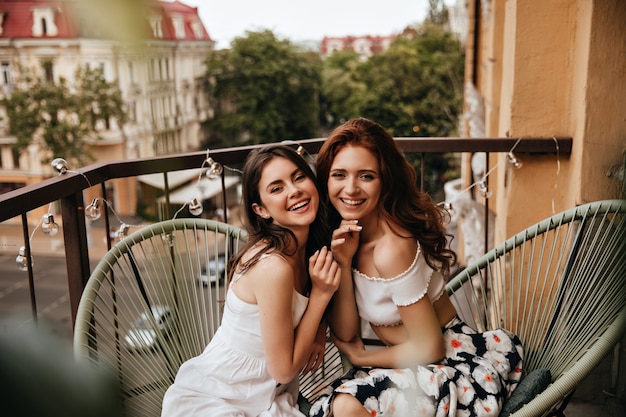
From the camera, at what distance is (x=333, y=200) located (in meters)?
1.20

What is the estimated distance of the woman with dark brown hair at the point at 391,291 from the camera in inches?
44.4

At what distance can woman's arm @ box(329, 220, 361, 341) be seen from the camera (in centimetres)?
117

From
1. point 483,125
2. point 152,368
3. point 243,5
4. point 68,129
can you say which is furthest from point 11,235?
point 68,129

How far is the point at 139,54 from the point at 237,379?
1.07m

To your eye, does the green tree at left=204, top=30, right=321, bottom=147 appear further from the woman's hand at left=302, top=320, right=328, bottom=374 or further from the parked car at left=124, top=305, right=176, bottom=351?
the woman's hand at left=302, top=320, right=328, bottom=374

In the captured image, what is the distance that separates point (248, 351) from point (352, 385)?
9.1 inches

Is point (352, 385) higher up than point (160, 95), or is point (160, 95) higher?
point (160, 95)

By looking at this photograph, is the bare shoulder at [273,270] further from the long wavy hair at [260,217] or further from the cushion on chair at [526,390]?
the cushion on chair at [526,390]

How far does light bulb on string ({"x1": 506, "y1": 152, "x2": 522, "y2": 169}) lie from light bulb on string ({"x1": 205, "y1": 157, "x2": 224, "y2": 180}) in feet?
2.97

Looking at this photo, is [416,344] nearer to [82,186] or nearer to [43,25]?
[82,186]

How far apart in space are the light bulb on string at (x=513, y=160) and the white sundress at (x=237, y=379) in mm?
992

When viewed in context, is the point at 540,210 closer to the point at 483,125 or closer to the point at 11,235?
the point at 11,235

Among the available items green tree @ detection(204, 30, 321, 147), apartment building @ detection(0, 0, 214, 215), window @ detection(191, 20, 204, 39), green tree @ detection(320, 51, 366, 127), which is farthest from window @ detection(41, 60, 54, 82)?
green tree @ detection(320, 51, 366, 127)

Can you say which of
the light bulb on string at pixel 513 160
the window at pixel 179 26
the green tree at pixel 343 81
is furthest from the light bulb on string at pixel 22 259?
the green tree at pixel 343 81
